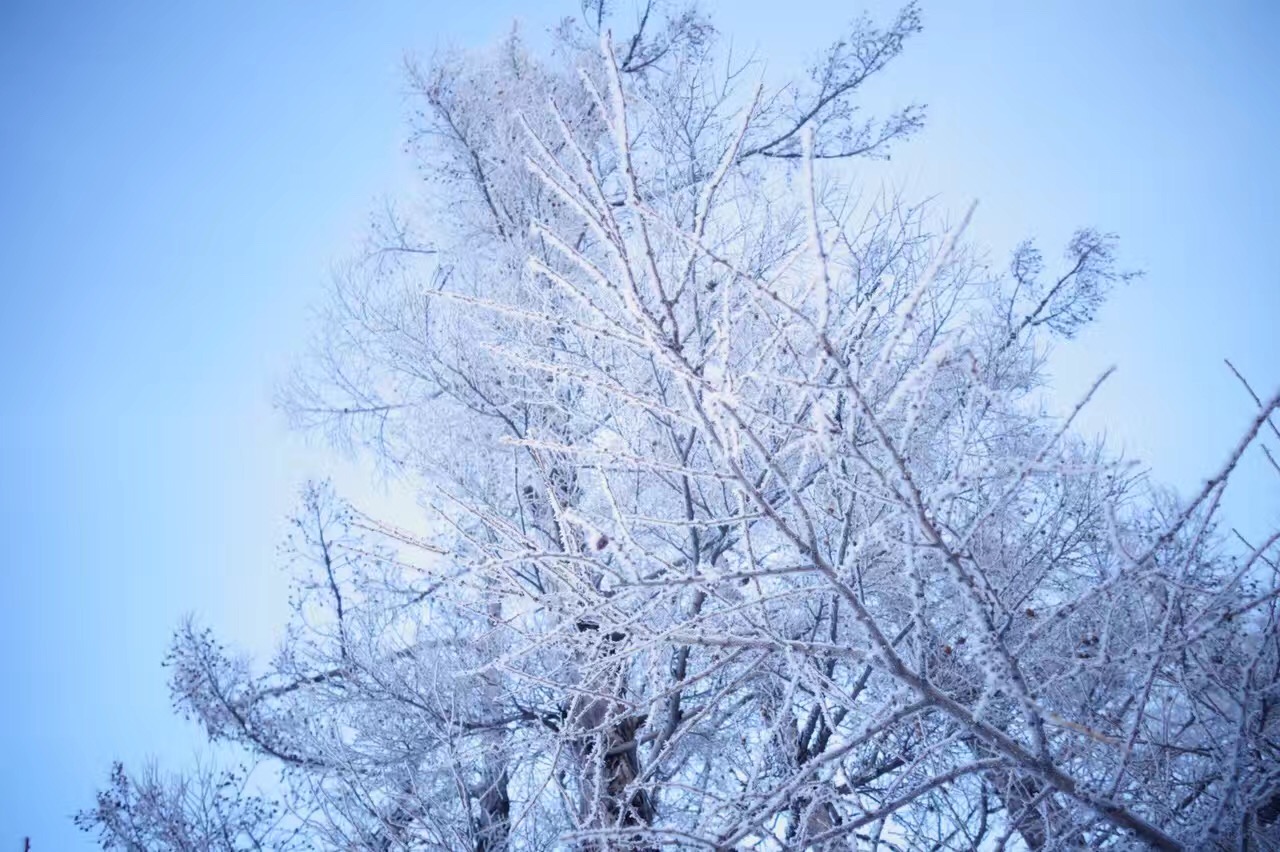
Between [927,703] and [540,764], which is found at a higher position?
[540,764]

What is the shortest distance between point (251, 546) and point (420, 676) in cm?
9086

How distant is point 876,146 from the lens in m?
5.46

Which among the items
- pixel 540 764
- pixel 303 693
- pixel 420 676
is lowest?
pixel 540 764

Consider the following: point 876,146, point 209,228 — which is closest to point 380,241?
point 876,146

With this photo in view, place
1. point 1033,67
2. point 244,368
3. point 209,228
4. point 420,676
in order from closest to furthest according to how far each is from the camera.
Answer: point 420,676 → point 244,368 → point 1033,67 → point 209,228

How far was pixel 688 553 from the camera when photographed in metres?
2.91

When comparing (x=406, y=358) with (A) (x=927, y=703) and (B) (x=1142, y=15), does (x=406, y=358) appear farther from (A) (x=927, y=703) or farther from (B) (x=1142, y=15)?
(B) (x=1142, y=15)

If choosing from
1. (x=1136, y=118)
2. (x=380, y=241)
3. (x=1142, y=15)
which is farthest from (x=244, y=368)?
(x=1142, y=15)

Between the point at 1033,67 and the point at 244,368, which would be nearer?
the point at 244,368

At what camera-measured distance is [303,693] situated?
4.11 meters

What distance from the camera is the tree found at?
188 centimetres

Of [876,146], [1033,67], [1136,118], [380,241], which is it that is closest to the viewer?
[876,146]

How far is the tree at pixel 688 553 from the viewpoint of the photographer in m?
1.88

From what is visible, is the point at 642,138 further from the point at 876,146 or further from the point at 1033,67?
the point at 1033,67
